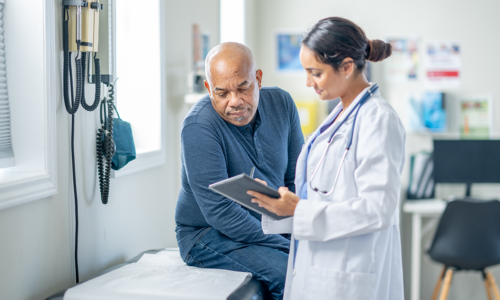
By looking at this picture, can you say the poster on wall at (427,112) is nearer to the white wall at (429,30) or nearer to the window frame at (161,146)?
the white wall at (429,30)

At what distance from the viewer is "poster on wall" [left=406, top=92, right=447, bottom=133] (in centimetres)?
343

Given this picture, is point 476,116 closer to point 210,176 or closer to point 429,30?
point 429,30

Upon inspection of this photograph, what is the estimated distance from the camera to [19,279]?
1.34 metres

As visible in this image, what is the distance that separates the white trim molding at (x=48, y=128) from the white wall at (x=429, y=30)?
228 cm

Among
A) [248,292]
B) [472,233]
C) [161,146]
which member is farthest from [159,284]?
[472,233]

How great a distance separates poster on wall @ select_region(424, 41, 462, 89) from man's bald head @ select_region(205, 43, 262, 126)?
2.33 metres

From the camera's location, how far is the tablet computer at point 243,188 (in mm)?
1123

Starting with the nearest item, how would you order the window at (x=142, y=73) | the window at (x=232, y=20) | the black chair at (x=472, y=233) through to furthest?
the window at (x=142, y=73) → the black chair at (x=472, y=233) → the window at (x=232, y=20)

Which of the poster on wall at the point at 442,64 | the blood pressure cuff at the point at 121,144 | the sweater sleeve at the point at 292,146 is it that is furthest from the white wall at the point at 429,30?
the blood pressure cuff at the point at 121,144

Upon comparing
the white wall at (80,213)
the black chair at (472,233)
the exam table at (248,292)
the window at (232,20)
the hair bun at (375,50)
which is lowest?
the black chair at (472,233)

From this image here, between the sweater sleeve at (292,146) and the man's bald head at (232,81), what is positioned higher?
the man's bald head at (232,81)

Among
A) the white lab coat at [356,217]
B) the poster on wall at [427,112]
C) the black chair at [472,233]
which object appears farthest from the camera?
the poster on wall at [427,112]

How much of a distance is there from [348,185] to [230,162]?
19.0 inches

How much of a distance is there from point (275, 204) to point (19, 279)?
730 millimetres
